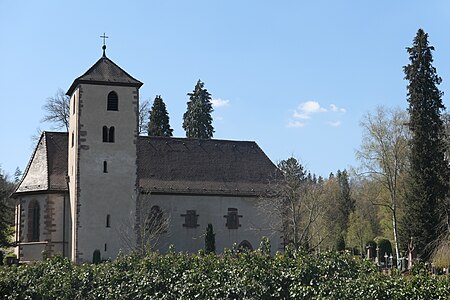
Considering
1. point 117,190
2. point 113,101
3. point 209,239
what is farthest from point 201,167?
point 113,101

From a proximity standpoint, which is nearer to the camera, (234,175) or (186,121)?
(234,175)

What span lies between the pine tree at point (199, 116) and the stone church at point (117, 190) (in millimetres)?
19747

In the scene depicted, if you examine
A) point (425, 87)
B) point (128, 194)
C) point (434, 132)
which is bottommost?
point (128, 194)

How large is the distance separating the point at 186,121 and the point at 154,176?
2447 centimetres

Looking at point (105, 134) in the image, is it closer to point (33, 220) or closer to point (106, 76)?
point (106, 76)

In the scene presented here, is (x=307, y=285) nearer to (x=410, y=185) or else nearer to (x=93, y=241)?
(x=93, y=241)

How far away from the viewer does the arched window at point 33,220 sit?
144 feet

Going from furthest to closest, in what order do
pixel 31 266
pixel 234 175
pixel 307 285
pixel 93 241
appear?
pixel 234 175
pixel 93 241
pixel 31 266
pixel 307 285

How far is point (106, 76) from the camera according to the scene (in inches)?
1716

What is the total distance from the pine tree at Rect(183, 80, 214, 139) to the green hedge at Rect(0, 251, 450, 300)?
161ft

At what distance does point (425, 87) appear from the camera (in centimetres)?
4581

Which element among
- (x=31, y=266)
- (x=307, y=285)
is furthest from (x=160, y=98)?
(x=307, y=285)

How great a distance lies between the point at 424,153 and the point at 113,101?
66.2 ft

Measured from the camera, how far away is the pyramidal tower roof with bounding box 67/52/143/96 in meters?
43.1
